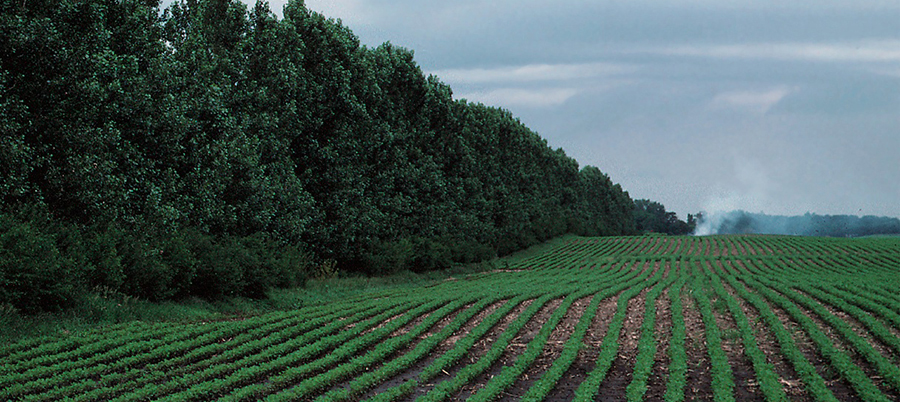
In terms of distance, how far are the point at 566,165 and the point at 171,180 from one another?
63351mm

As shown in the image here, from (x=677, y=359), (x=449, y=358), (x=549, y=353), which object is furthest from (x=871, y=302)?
(x=449, y=358)

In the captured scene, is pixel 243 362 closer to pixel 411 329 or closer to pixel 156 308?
pixel 411 329

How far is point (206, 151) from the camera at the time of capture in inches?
888

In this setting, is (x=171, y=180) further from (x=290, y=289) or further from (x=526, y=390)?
(x=526, y=390)

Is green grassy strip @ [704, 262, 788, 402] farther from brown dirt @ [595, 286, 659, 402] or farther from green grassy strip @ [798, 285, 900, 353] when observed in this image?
green grassy strip @ [798, 285, 900, 353]

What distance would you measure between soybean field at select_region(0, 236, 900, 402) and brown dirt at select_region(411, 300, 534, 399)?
49mm

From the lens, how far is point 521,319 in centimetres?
1709

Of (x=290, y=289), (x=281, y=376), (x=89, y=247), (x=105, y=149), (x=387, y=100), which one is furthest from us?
(x=387, y=100)

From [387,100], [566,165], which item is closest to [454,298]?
[387,100]

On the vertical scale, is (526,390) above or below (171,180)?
below

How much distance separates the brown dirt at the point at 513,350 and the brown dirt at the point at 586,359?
1.24 meters

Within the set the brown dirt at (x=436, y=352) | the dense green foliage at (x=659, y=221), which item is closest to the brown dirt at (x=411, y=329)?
the brown dirt at (x=436, y=352)

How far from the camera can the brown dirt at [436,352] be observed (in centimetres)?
1127

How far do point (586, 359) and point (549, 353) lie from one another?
82cm
